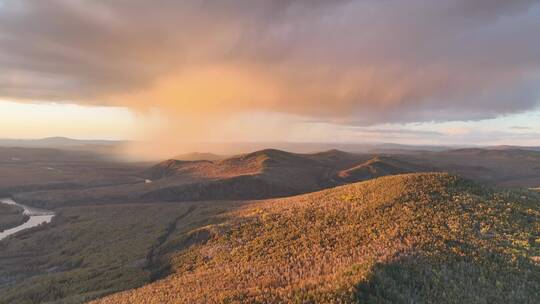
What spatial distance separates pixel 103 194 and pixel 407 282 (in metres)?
161

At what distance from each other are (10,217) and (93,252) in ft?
252

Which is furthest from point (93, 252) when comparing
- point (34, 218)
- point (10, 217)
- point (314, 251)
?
point (34, 218)

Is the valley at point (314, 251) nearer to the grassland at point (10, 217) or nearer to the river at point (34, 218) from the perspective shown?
the river at point (34, 218)

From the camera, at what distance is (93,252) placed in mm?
65562

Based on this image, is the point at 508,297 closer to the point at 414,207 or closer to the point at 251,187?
the point at 414,207

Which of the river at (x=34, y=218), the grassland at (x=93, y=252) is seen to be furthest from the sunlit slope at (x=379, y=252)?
the river at (x=34, y=218)

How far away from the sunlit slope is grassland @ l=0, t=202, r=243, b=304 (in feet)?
23.1

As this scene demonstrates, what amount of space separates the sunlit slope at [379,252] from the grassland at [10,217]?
311ft

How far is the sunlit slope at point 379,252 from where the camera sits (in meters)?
18.5

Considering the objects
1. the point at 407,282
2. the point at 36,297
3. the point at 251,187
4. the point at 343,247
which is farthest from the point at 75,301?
the point at 251,187

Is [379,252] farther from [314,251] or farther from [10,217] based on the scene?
[10,217]

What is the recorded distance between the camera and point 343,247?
1219 inches

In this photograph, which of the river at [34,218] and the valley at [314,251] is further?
the river at [34,218]

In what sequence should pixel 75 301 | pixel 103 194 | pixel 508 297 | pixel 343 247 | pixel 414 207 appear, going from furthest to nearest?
pixel 103 194
pixel 414 207
pixel 75 301
pixel 343 247
pixel 508 297
